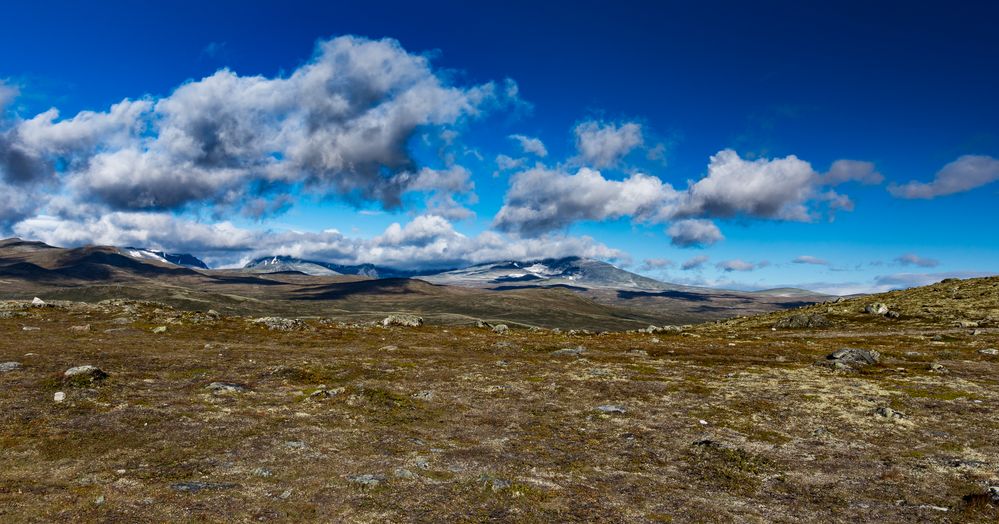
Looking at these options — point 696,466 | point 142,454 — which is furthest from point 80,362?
point 696,466

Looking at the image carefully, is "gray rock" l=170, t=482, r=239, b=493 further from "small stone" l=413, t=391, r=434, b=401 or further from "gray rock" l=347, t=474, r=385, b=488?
"small stone" l=413, t=391, r=434, b=401

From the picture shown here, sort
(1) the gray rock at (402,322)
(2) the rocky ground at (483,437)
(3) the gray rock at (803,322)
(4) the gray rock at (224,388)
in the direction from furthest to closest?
1. (3) the gray rock at (803,322)
2. (1) the gray rock at (402,322)
3. (4) the gray rock at (224,388)
4. (2) the rocky ground at (483,437)

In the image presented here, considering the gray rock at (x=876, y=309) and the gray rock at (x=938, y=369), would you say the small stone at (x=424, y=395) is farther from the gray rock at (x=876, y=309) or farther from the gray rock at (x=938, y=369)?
the gray rock at (x=876, y=309)

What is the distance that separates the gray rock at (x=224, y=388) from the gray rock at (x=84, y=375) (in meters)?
4.97

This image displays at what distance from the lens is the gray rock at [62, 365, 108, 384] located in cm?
2489

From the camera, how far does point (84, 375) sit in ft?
82.6

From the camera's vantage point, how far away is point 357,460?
1708 centimetres

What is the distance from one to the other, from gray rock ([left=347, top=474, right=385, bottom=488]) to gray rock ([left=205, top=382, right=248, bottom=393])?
45.0 ft

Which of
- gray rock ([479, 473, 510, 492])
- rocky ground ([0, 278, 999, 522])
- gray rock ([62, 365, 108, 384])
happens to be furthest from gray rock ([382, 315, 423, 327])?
gray rock ([479, 473, 510, 492])

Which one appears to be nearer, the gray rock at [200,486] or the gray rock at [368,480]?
the gray rock at [200,486]

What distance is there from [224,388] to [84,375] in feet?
21.1

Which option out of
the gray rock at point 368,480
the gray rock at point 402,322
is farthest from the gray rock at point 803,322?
the gray rock at point 368,480

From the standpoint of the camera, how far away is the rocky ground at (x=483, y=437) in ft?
45.2

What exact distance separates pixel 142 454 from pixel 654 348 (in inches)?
1869
